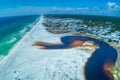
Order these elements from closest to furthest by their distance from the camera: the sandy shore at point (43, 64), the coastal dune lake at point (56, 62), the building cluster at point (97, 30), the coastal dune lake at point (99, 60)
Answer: the sandy shore at point (43, 64) < the coastal dune lake at point (56, 62) < the coastal dune lake at point (99, 60) < the building cluster at point (97, 30)

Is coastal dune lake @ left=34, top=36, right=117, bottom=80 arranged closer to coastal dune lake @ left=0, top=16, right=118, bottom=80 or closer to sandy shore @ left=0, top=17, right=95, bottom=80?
coastal dune lake @ left=0, top=16, right=118, bottom=80

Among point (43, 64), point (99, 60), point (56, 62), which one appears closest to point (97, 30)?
point (99, 60)

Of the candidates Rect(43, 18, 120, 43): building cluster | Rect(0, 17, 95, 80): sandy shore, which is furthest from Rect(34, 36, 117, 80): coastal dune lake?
Rect(43, 18, 120, 43): building cluster

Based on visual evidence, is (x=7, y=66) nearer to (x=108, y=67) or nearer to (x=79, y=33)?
(x=108, y=67)

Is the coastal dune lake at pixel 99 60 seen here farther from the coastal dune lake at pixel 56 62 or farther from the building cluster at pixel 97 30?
the building cluster at pixel 97 30

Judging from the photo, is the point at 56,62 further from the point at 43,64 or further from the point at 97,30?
the point at 97,30

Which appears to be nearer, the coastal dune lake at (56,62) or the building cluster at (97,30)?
the coastal dune lake at (56,62)

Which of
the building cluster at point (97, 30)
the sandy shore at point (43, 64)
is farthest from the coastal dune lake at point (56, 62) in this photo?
the building cluster at point (97, 30)

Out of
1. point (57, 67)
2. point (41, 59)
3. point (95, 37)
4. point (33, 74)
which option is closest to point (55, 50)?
point (41, 59)
